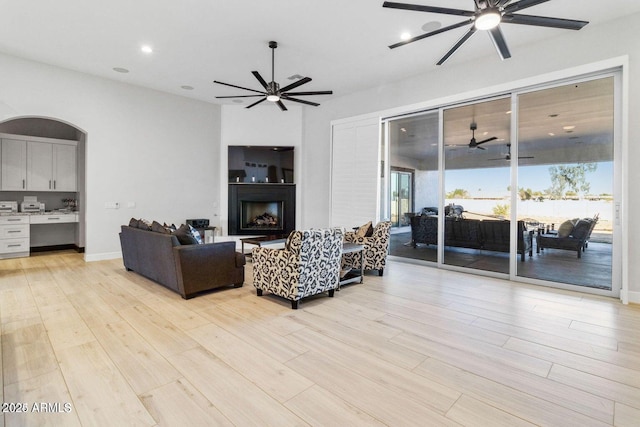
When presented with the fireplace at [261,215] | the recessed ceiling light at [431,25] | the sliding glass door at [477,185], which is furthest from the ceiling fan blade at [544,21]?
the fireplace at [261,215]

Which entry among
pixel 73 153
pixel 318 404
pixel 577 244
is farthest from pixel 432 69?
pixel 73 153

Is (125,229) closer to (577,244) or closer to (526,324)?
(526,324)

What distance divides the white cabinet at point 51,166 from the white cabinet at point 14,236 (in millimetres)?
782

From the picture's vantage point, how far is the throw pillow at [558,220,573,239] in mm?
4594

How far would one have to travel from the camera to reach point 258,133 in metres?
7.84

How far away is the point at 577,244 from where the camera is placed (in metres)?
4.53

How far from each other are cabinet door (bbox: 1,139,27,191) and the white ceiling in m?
2.19

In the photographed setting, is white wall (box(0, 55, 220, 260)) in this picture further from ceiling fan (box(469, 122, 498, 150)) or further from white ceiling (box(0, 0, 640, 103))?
ceiling fan (box(469, 122, 498, 150))

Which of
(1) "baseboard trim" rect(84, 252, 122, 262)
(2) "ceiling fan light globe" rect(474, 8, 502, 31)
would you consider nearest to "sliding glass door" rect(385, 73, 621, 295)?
(2) "ceiling fan light globe" rect(474, 8, 502, 31)

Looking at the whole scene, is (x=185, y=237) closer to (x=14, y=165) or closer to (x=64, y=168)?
(x=64, y=168)

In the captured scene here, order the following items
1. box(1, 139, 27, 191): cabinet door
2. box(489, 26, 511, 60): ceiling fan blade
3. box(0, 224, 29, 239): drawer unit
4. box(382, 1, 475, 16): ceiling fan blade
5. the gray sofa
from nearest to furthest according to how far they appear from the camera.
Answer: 1. box(382, 1, 475, 16): ceiling fan blade
2. box(489, 26, 511, 60): ceiling fan blade
3. the gray sofa
4. box(0, 224, 29, 239): drawer unit
5. box(1, 139, 27, 191): cabinet door

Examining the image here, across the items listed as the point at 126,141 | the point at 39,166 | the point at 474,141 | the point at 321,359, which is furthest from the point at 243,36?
the point at 39,166

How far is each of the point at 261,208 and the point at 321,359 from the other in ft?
19.2

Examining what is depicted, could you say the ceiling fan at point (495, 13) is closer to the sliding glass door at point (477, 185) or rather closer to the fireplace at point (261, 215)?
the sliding glass door at point (477, 185)
